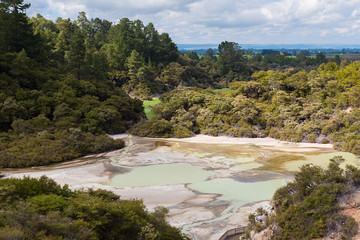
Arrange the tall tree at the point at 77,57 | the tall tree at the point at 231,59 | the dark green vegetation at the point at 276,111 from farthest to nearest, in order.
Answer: the tall tree at the point at 231,59 → the tall tree at the point at 77,57 → the dark green vegetation at the point at 276,111

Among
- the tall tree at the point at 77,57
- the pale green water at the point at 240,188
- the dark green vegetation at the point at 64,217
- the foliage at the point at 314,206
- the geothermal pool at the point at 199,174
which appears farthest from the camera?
the tall tree at the point at 77,57

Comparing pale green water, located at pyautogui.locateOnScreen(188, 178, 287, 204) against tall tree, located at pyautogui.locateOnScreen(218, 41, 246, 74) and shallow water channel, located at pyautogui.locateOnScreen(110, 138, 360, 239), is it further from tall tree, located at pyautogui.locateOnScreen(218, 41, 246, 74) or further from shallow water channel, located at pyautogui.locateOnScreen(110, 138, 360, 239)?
tall tree, located at pyautogui.locateOnScreen(218, 41, 246, 74)

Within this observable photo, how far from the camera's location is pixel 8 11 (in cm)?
Result: 3064

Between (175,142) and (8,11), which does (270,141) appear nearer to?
(175,142)

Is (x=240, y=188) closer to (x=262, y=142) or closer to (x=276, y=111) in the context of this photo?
(x=262, y=142)

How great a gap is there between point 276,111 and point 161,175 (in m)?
16.3

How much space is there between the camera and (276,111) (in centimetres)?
2955

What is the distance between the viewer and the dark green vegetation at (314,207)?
9.48m

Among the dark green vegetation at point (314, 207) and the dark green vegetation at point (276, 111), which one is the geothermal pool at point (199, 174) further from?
the dark green vegetation at point (276, 111)

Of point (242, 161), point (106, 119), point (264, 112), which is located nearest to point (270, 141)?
point (264, 112)

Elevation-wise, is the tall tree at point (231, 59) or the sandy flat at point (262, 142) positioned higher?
the tall tree at point (231, 59)

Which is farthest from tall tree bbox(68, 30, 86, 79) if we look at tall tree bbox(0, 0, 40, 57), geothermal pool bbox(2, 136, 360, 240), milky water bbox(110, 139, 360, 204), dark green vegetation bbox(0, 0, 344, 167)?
milky water bbox(110, 139, 360, 204)

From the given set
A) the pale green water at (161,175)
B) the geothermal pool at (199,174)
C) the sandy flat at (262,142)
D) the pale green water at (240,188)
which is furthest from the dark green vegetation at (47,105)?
the pale green water at (240,188)

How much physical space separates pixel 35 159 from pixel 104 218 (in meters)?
12.6
